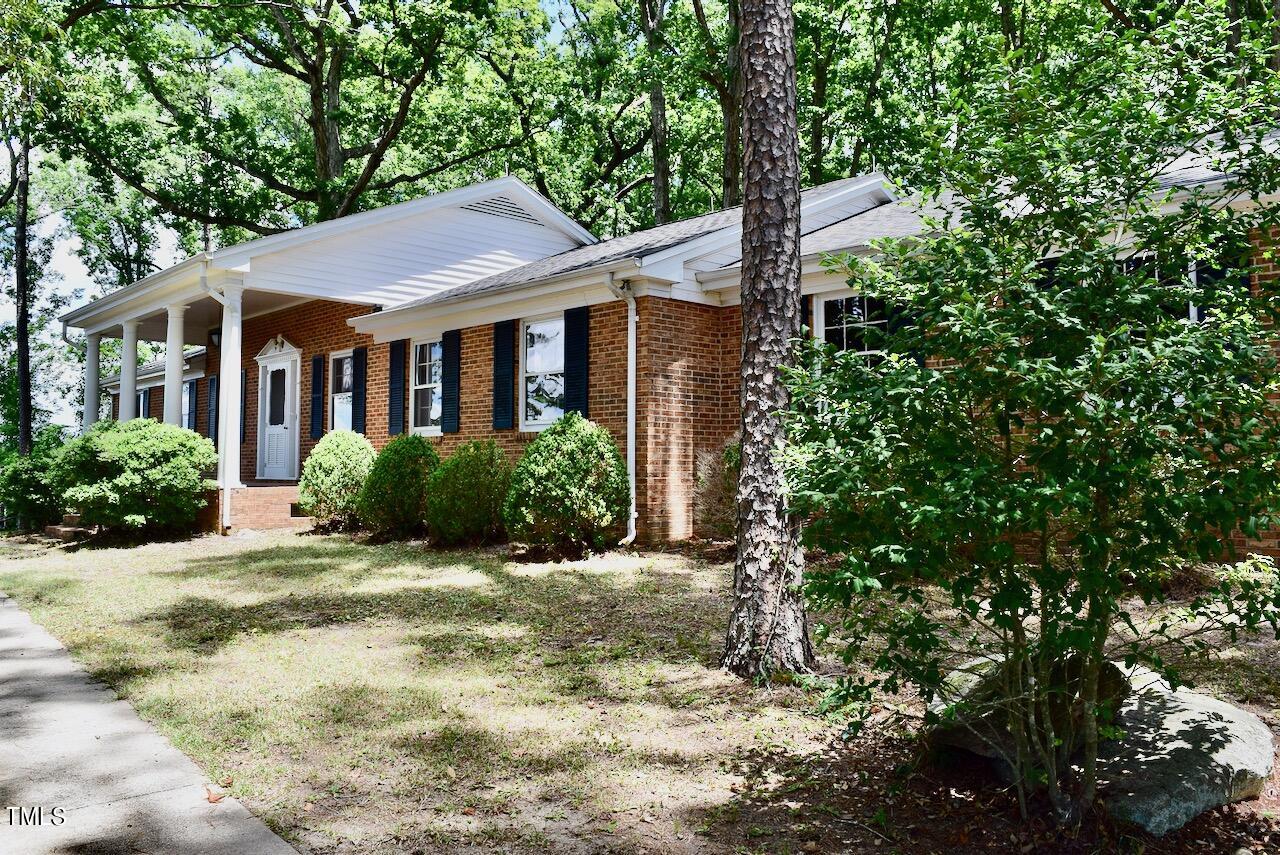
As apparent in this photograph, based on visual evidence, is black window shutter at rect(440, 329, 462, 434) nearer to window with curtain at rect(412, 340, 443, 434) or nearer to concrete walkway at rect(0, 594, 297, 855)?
window with curtain at rect(412, 340, 443, 434)

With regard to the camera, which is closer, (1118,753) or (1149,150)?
(1149,150)

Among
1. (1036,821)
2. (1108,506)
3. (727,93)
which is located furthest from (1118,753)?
(727,93)

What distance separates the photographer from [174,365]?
13.8m

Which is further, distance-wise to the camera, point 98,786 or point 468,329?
point 468,329

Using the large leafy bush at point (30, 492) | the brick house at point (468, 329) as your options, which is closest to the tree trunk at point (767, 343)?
the brick house at point (468, 329)

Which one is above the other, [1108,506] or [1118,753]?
[1108,506]

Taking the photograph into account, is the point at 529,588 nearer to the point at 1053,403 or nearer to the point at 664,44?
the point at 1053,403

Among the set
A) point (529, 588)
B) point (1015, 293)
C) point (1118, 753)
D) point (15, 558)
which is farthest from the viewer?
point (15, 558)

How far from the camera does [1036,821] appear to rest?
306cm

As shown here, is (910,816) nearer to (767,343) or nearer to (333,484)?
(767,343)

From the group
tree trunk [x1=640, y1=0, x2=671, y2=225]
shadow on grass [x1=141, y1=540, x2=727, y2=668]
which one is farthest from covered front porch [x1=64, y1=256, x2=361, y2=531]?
tree trunk [x1=640, y1=0, x2=671, y2=225]

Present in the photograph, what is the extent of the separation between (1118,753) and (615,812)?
189 cm

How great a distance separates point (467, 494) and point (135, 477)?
4.65 m

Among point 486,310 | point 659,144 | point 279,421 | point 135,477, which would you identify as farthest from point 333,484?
point 659,144
